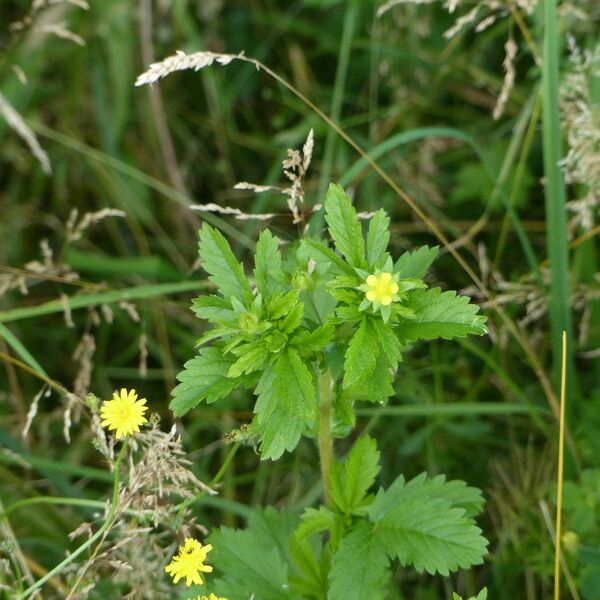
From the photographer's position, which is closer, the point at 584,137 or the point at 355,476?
the point at 355,476

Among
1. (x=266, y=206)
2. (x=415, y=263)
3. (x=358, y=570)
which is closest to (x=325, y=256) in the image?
(x=415, y=263)

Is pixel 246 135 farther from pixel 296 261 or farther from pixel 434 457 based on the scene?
pixel 296 261

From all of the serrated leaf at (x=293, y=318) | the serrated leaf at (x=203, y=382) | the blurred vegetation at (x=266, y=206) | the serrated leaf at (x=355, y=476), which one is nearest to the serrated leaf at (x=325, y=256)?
the serrated leaf at (x=293, y=318)

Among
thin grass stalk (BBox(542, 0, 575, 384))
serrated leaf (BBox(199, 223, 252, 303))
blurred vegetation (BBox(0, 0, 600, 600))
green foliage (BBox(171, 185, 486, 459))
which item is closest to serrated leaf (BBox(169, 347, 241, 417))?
green foliage (BBox(171, 185, 486, 459))

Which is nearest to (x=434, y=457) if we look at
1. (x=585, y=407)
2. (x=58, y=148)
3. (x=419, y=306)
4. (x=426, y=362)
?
(x=426, y=362)

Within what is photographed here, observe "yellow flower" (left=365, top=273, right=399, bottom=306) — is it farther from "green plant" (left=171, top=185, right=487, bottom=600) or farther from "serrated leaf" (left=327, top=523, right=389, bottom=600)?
"serrated leaf" (left=327, top=523, right=389, bottom=600)

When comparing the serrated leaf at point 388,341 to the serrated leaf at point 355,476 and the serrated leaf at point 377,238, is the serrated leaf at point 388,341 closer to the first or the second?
the serrated leaf at point 377,238

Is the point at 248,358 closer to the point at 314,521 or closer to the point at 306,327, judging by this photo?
the point at 306,327
